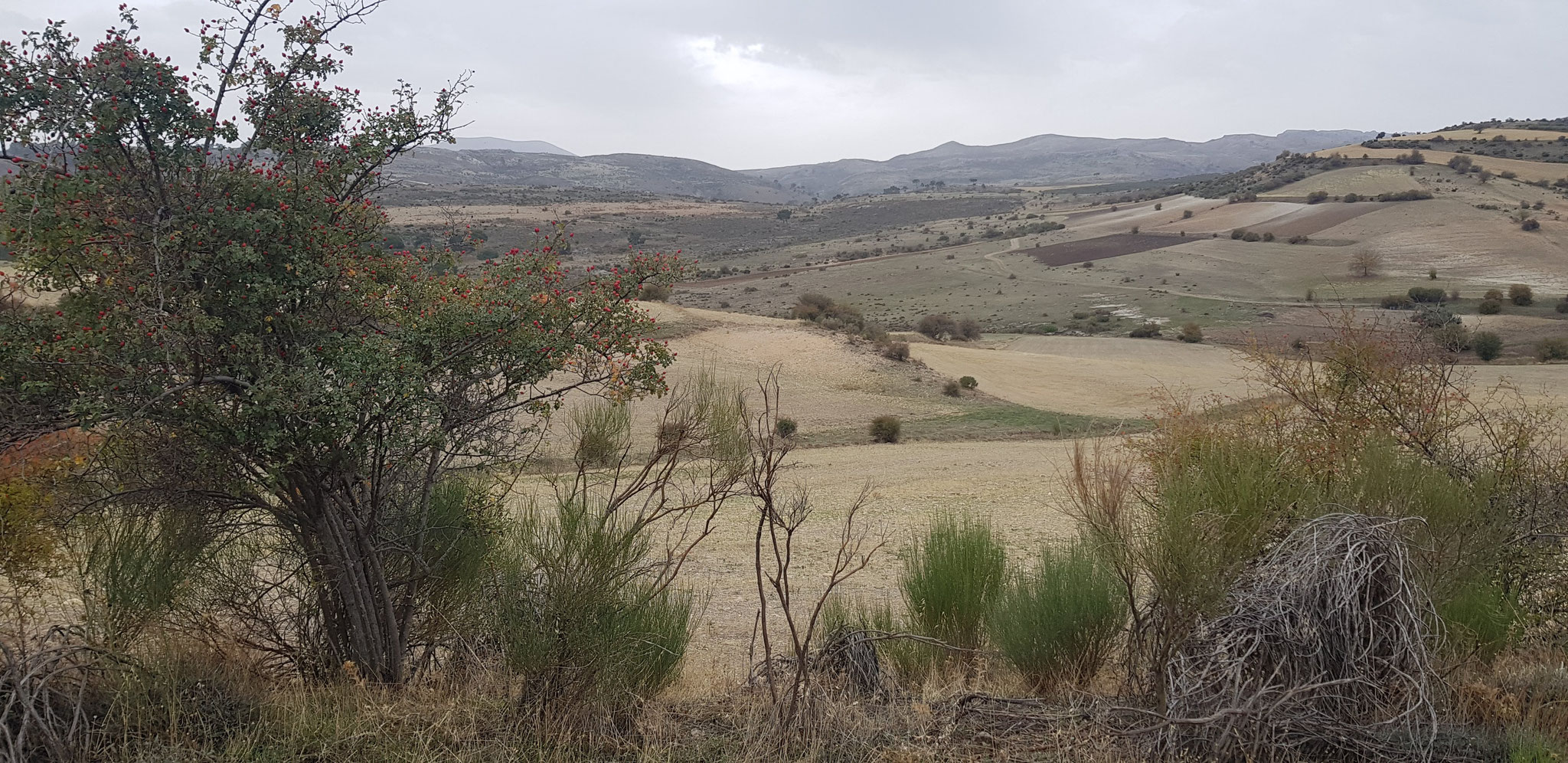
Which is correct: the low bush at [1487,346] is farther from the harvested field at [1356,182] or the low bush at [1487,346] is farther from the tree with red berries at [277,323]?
the harvested field at [1356,182]

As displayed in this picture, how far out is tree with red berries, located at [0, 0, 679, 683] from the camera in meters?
4.57

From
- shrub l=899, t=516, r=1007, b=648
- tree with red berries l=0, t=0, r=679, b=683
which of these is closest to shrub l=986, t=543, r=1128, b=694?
shrub l=899, t=516, r=1007, b=648

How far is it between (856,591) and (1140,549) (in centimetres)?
572

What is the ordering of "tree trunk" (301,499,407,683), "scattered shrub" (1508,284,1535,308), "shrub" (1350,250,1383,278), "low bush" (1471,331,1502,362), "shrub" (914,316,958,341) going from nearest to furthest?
"tree trunk" (301,499,407,683)
"low bush" (1471,331,1502,362)
"scattered shrub" (1508,284,1535,308)
"shrub" (914,316,958,341)
"shrub" (1350,250,1383,278)

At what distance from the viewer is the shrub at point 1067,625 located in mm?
6297

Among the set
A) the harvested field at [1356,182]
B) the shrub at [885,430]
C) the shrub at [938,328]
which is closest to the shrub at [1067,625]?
the shrub at [885,430]

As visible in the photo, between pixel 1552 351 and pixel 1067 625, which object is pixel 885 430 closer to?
pixel 1067 625

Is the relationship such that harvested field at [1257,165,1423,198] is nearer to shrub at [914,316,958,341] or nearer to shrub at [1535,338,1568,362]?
shrub at [1535,338,1568,362]

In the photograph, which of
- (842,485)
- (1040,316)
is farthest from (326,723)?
(1040,316)

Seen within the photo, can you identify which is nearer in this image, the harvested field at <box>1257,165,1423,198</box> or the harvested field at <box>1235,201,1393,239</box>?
the harvested field at <box>1235,201,1393,239</box>

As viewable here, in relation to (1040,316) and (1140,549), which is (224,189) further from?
(1040,316)

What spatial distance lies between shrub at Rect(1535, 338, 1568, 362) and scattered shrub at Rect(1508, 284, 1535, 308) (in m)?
10.9

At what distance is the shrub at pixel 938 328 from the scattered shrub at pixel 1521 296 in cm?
2764

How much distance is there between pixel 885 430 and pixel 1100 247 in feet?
199
